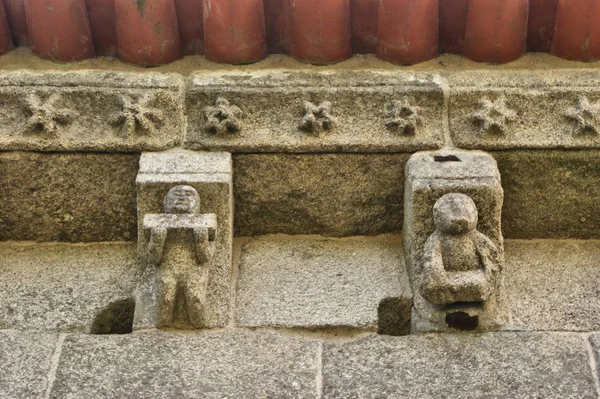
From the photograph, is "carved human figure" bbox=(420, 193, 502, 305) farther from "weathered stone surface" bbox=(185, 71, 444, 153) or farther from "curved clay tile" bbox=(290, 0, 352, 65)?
"curved clay tile" bbox=(290, 0, 352, 65)

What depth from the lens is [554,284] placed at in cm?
300

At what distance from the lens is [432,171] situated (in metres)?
3.00

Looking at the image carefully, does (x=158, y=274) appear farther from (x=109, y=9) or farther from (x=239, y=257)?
(x=109, y=9)

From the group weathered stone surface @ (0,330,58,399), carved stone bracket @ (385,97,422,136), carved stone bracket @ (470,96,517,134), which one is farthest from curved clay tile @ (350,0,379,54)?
weathered stone surface @ (0,330,58,399)

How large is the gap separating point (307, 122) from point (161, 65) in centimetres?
57

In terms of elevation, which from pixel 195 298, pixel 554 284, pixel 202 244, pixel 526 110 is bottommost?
pixel 554 284

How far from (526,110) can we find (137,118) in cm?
120

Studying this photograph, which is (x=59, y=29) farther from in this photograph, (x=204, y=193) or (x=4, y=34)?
(x=204, y=193)

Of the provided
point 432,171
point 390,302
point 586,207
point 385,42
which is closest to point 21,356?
point 390,302

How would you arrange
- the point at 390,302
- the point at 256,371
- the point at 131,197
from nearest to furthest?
the point at 256,371
the point at 390,302
the point at 131,197

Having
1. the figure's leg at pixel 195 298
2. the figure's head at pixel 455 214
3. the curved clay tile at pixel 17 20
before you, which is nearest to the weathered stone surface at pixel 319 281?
the figure's leg at pixel 195 298

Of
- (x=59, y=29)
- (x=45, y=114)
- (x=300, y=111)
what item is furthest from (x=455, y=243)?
(x=59, y=29)

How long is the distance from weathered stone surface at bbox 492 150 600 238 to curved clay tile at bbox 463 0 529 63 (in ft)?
1.24

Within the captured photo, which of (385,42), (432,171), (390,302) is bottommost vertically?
(390,302)
